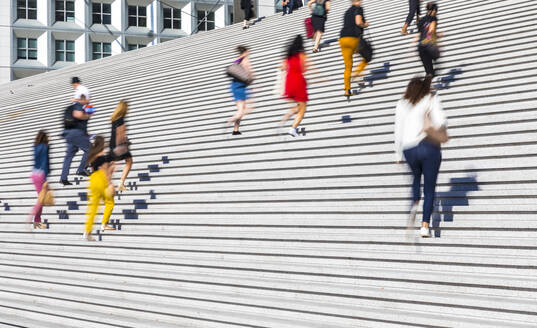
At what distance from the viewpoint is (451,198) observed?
6137 mm

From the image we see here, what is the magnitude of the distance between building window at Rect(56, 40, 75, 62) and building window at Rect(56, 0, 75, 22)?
5.12 feet

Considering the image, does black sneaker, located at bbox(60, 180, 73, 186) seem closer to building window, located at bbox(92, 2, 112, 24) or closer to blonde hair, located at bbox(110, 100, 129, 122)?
blonde hair, located at bbox(110, 100, 129, 122)

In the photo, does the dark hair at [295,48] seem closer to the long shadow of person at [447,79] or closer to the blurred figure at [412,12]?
the long shadow of person at [447,79]

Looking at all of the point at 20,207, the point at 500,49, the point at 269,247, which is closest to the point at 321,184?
the point at 269,247

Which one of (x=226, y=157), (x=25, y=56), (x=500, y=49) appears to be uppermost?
(x=25, y=56)

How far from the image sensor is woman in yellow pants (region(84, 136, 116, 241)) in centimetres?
789

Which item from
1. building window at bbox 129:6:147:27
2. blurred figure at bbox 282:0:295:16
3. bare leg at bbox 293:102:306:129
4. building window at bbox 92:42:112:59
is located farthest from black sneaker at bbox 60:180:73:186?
building window at bbox 129:6:147:27

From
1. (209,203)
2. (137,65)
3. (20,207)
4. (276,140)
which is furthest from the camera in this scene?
(137,65)

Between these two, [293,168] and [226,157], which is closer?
[293,168]

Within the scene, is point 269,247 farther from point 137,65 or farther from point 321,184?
point 137,65

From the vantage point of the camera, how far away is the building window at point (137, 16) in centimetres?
4338

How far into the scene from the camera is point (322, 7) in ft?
43.4

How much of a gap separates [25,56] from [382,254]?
39990 mm

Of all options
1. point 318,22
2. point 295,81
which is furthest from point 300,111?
point 318,22
